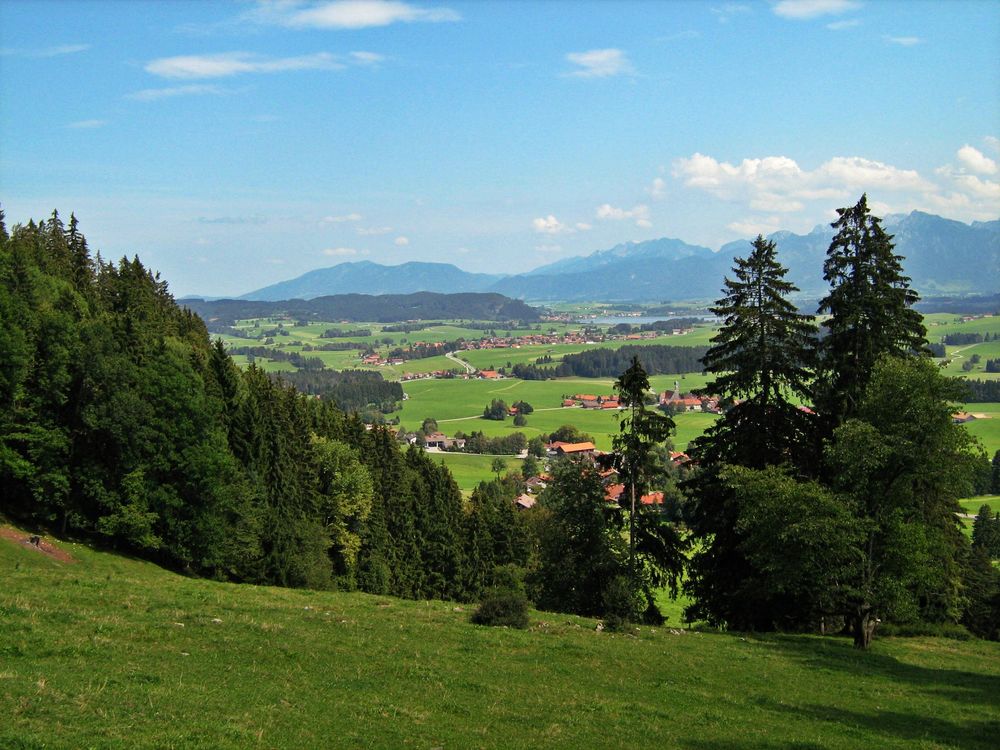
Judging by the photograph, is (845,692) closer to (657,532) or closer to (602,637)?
(602,637)

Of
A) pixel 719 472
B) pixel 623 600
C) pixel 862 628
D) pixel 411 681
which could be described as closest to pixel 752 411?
pixel 719 472

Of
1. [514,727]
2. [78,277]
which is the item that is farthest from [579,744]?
[78,277]

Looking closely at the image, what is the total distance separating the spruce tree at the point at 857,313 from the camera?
3206cm

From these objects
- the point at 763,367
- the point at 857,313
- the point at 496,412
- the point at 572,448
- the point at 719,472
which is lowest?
the point at 572,448

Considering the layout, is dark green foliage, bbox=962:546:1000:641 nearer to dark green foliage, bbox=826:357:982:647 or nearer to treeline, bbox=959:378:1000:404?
dark green foliage, bbox=826:357:982:647

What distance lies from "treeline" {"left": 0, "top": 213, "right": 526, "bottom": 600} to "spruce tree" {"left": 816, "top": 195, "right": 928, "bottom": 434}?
28.6m

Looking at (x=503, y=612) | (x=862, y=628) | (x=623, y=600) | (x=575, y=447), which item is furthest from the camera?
(x=575, y=447)

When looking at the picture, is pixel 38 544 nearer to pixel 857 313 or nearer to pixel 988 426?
pixel 857 313

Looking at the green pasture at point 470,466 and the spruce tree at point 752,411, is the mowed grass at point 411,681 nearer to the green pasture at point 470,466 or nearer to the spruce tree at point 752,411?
the spruce tree at point 752,411

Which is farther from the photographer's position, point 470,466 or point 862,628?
point 470,466

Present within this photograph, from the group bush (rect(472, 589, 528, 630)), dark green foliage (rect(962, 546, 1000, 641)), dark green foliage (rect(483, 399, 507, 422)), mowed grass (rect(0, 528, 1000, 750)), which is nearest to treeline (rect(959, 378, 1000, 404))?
dark green foliage (rect(483, 399, 507, 422))

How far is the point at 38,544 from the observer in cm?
3120

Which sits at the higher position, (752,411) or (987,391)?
(752,411)

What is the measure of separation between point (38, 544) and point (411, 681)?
21.9m
